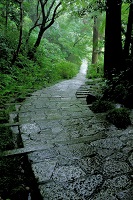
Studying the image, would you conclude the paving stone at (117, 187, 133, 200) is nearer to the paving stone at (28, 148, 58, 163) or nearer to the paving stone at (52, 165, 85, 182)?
the paving stone at (52, 165, 85, 182)

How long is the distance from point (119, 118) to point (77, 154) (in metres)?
1.84

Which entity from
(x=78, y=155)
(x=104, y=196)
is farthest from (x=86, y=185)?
(x=78, y=155)

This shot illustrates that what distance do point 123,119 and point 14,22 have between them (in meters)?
12.1

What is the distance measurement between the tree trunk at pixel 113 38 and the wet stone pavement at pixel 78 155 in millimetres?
3359

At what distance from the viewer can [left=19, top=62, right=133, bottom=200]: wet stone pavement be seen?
2.34 meters

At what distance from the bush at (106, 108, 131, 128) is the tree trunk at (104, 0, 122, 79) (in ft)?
9.42

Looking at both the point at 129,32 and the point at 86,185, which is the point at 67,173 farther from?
the point at 129,32

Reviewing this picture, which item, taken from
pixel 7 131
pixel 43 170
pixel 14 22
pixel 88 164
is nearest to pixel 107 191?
pixel 88 164

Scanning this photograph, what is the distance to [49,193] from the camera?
2264 mm

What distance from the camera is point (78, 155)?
10.4 ft

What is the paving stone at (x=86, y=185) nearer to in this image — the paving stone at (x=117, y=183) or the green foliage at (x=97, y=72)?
the paving stone at (x=117, y=183)

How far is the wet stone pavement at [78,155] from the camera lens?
2.34m

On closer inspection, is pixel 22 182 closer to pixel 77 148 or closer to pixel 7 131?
pixel 77 148

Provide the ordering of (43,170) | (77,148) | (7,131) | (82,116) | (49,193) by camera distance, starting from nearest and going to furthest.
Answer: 1. (49,193)
2. (43,170)
3. (77,148)
4. (7,131)
5. (82,116)
